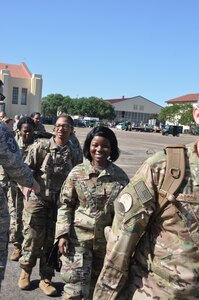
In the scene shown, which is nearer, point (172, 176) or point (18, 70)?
point (172, 176)

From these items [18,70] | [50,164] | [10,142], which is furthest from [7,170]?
[18,70]

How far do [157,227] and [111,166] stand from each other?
1.91 meters

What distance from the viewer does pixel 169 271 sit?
6.38ft

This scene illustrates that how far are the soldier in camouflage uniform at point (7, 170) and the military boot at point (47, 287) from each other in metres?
1.34

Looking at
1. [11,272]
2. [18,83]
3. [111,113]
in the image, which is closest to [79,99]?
[111,113]

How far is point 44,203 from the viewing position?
495cm

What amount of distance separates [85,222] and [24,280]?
5.51 ft

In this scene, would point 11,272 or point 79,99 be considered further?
point 79,99

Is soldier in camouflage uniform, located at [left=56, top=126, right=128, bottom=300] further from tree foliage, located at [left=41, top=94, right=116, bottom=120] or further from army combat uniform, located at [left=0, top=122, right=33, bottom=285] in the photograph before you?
tree foliage, located at [left=41, top=94, right=116, bottom=120]

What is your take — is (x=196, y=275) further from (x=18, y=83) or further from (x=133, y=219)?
(x=18, y=83)

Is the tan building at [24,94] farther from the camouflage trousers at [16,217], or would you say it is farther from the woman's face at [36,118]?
the camouflage trousers at [16,217]

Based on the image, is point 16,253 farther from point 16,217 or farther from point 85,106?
point 85,106

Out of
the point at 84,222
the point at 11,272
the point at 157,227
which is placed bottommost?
the point at 11,272

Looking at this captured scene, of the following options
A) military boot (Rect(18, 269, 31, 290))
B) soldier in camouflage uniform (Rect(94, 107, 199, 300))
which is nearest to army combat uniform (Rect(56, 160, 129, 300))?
military boot (Rect(18, 269, 31, 290))
